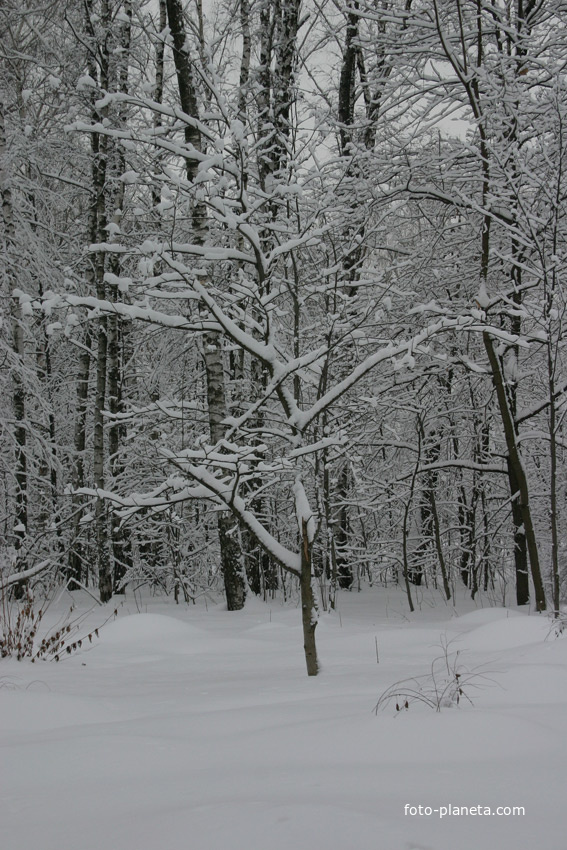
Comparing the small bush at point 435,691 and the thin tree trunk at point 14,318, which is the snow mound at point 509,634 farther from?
the thin tree trunk at point 14,318

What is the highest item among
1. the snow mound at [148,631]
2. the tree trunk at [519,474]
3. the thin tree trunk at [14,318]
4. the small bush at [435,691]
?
the thin tree trunk at [14,318]

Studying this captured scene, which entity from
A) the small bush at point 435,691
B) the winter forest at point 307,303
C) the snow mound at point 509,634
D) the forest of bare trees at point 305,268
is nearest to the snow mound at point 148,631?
the winter forest at point 307,303

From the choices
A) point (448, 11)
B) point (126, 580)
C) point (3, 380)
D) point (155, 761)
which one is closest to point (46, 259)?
point (3, 380)

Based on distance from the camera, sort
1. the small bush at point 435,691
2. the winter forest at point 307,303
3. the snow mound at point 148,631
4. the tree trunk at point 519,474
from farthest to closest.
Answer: the tree trunk at point 519,474 → the snow mound at point 148,631 → the winter forest at point 307,303 → the small bush at point 435,691

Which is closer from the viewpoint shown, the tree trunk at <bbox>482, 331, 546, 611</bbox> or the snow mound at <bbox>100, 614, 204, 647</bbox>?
the snow mound at <bbox>100, 614, 204, 647</bbox>

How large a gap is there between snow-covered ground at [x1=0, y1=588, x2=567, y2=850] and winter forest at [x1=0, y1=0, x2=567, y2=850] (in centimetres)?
4

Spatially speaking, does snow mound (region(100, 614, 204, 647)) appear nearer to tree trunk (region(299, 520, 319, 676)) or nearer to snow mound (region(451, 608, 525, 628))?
tree trunk (region(299, 520, 319, 676))

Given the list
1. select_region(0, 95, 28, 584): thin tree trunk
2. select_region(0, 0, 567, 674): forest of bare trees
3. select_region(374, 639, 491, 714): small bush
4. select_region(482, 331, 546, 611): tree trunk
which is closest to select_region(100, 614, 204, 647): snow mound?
select_region(0, 0, 567, 674): forest of bare trees

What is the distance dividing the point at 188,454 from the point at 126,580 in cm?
730

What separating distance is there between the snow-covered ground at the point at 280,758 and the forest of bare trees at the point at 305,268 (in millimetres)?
1009

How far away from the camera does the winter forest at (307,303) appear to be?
4.65m

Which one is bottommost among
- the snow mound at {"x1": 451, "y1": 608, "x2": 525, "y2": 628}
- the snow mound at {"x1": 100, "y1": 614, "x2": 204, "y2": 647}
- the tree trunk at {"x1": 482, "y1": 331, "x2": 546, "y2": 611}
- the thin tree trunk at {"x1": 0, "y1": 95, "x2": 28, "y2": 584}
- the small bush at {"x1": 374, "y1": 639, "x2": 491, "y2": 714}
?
the snow mound at {"x1": 451, "y1": 608, "x2": 525, "y2": 628}

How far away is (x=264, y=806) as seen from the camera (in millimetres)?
1781

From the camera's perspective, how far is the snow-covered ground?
1651 millimetres
